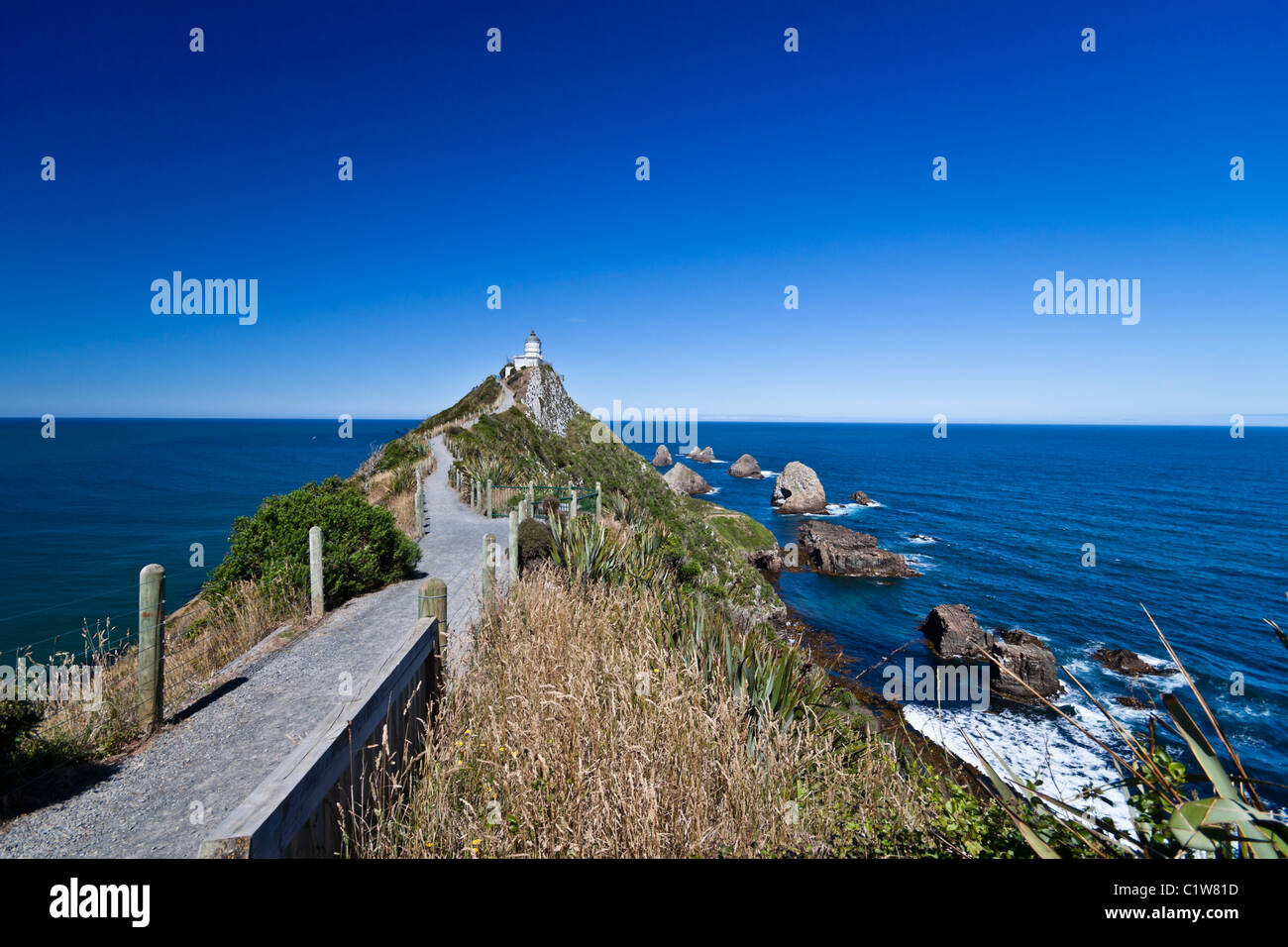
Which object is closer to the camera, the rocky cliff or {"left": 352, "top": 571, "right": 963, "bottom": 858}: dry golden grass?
{"left": 352, "top": 571, "right": 963, "bottom": 858}: dry golden grass

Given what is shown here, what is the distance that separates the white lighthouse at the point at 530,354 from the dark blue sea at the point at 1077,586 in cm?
2295

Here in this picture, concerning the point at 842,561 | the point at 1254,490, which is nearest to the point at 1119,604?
the point at 842,561

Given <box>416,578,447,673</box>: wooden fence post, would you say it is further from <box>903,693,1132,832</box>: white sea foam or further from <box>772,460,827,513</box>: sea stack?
<box>772,460,827,513</box>: sea stack

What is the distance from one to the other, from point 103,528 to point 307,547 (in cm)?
3728

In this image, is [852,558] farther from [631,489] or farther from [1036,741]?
[1036,741]

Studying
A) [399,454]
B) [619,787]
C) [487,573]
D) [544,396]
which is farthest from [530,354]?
[619,787]

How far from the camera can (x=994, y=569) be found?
32125 mm

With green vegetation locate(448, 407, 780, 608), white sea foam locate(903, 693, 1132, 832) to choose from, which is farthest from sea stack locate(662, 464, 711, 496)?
white sea foam locate(903, 693, 1132, 832)

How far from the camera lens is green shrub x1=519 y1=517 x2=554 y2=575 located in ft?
31.9

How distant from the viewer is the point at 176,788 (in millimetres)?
4152

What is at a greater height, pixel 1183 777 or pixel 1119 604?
pixel 1183 777

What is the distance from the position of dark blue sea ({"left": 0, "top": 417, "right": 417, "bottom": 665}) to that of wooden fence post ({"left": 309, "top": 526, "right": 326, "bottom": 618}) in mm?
1849
